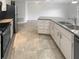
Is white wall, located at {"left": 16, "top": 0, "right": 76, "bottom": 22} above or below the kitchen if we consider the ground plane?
above

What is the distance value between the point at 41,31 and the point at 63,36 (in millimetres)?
4331

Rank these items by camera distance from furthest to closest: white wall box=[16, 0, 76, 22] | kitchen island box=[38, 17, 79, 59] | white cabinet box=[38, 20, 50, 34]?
white wall box=[16, 0, 76, 22] < white cabinet box=[38, 20, 50, 34] < kitchen island box=[38, 17, 79, 59]

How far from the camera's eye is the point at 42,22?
8.78 m

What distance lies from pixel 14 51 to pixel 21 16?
37.7ft

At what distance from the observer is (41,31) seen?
8.94 metres

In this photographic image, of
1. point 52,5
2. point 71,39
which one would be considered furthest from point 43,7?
point 71,39

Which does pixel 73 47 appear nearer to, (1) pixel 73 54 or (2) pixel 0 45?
(1) pixel 73 54

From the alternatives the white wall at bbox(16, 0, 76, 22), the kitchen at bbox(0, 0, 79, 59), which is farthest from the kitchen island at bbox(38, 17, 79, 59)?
the white wall at bbox(16, 0, 76, 22)

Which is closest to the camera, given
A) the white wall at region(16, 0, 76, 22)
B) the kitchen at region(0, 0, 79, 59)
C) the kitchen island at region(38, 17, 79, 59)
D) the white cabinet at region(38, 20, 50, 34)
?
the kitchen island at region(38, 17, 79, 59)

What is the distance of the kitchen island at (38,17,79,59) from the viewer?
353 centimetres

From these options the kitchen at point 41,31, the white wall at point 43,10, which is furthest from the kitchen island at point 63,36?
the white wall at point 43,10

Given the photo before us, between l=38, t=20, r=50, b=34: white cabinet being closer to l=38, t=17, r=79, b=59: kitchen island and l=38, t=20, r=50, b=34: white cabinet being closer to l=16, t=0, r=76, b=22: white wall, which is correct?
l=38, t=17, r=79, b=59: kitchen island

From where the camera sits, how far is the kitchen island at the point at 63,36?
353 cm

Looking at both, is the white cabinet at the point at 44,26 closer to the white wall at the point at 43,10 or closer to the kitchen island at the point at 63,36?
the kitchen island at the point at 63,36
